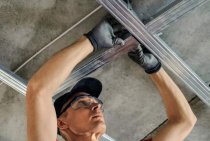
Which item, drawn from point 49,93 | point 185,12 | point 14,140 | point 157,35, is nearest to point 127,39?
point 157,35

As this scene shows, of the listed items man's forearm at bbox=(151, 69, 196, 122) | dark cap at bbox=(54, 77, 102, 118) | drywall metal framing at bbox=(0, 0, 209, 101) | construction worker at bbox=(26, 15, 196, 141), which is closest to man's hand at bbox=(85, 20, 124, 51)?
construction worker at bbox=(26, 15, 196, 141)

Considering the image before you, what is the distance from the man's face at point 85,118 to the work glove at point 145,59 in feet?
1.31

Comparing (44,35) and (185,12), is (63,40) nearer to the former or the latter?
(44,35)

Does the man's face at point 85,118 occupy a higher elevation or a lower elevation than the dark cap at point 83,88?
lower

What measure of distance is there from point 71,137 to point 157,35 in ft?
2.57

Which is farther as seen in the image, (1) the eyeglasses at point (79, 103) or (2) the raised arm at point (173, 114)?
(2) the raised arm at point (173, 114)

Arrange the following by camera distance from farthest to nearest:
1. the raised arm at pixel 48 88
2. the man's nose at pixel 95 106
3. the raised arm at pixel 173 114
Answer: the raised arm at pixel 173 114, the man's nose at pixel 95 106, the raised arm at pixel 48 88

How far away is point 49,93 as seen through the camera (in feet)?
6.35

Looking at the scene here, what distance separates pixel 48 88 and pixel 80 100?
37cm

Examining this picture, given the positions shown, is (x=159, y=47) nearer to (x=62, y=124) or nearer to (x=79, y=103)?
(x=79, y=103)

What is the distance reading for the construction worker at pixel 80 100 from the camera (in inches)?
74.4

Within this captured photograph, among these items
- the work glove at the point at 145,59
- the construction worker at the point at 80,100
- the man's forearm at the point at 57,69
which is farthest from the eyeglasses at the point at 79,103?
the work glove at the point at 145,59

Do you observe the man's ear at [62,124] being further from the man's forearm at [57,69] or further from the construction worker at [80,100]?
the man's forearm at [57,69]

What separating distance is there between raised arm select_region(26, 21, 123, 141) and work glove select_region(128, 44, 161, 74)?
1.27 feet
